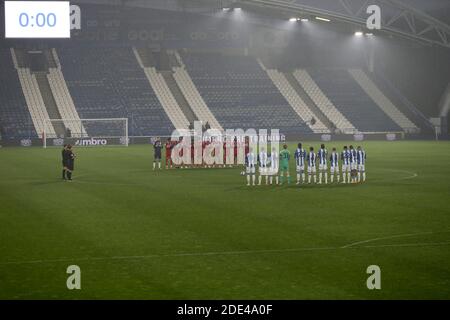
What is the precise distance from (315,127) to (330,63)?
11103 millimetres

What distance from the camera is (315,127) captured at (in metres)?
78.2

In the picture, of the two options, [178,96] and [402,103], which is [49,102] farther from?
[402,103]

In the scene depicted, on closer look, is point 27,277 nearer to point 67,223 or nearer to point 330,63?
point 67,223

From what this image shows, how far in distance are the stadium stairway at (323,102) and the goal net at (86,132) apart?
20.6 m

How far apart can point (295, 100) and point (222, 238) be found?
63.9 meters

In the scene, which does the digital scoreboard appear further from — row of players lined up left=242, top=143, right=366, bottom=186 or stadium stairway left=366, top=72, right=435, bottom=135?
stadium stairway left=366, top=72, right=435, bottom=135

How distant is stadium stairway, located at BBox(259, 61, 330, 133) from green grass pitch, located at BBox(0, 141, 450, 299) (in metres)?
43.7

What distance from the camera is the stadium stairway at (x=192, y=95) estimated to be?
76438mm

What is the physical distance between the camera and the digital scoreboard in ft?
208

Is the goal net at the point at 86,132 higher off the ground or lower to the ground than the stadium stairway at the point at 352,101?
lower

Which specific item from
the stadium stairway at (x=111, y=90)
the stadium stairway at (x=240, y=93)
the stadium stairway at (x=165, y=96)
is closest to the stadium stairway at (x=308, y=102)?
the stadium stairway at (x=240, y=93)

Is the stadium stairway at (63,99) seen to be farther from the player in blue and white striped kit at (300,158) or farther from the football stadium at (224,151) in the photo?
the player in blue and white striped kit at (300,158)

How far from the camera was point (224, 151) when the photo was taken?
43188 mm

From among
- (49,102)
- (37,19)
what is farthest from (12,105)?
(37,19)
